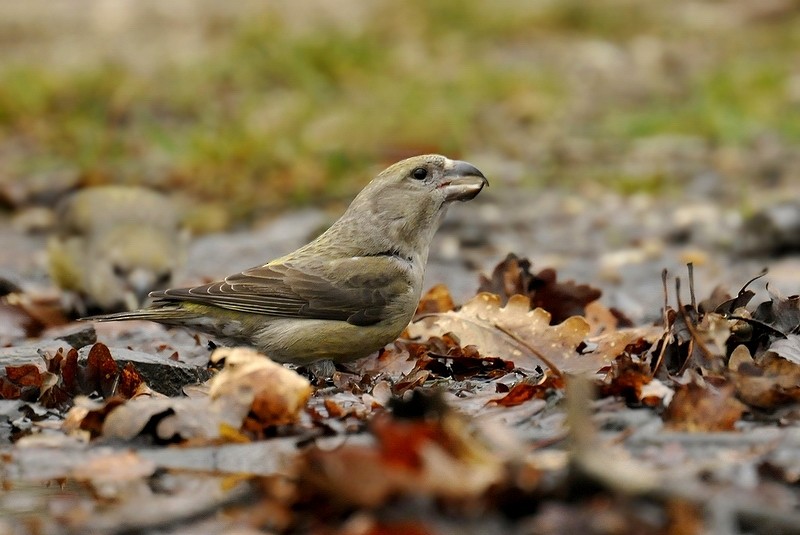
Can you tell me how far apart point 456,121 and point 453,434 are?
10443 mm

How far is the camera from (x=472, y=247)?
10.7 m

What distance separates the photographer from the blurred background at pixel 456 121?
36.4ft

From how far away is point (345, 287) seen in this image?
6.06 metres

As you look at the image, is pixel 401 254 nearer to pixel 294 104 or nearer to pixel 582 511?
pixel 582 511

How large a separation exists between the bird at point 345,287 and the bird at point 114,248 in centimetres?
265

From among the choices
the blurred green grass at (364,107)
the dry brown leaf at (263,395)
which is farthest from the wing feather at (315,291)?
the blurred green grass at (364,107)

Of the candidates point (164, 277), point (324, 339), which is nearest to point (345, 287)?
point (324, 339)

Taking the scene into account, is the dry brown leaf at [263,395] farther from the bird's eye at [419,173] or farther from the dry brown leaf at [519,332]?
the bird's eye at [419,173]

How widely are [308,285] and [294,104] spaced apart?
8109 mm

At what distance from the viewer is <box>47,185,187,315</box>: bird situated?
880cm

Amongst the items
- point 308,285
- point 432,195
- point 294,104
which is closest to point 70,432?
point 308,285

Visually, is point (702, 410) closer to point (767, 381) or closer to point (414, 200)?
point (767, 381)

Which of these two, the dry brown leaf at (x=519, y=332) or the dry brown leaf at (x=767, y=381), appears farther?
the dry brown leaf at (x=519, y=332)

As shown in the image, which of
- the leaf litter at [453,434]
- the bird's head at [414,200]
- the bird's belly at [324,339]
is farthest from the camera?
the bird's head at [414,200]
